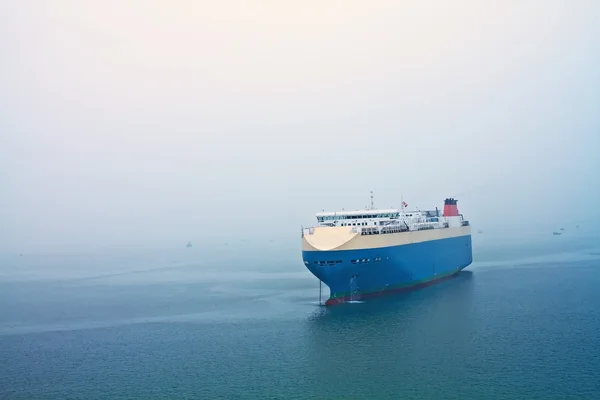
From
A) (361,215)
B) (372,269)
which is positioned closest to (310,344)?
(372,269)

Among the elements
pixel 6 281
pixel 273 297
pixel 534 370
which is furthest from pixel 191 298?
pixel 6 281

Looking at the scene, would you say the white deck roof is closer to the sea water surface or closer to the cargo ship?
the cargo ship

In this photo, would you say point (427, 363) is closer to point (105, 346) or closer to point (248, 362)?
point (248, 362)

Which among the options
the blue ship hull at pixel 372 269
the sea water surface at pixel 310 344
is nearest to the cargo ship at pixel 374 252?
the blue ship hull at pixel 372 269

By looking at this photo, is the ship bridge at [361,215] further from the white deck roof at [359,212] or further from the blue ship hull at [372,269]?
the blue ship hull at [372,269]

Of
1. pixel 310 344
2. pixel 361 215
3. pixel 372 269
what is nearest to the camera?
Answer: pixel 310 344

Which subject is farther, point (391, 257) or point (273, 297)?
point (273, 297)

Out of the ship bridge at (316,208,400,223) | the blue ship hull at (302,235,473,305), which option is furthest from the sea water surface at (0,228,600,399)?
the ship bridge at (316,208,400,223)

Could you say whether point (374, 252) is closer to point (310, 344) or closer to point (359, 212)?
point (359, 212)
